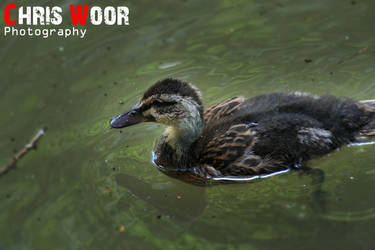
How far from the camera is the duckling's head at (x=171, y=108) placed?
6.04 meters

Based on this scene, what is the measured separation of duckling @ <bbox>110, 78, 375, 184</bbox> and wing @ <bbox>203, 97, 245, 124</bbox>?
0.01m

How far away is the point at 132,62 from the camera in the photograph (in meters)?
8.21

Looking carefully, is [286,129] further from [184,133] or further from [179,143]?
[179,143]

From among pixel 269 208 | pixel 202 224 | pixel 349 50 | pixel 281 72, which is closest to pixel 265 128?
pixel 269 208

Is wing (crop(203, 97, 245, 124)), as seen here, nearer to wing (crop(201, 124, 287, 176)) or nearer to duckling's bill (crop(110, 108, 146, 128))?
wing (crop(201, 124, 287, 176))

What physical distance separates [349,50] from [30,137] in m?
4.67

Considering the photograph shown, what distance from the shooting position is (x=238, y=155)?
596cm

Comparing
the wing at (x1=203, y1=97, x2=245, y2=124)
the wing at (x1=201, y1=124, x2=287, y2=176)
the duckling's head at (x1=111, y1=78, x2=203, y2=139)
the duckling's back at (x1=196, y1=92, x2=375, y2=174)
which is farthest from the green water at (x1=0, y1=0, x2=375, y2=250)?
the wing at (x1=203, y1=97, x2=245, y2=124)

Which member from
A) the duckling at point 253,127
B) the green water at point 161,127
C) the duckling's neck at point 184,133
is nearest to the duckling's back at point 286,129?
the duckling at point 253,127

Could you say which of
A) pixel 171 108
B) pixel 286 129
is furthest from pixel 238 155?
pixel 171 108

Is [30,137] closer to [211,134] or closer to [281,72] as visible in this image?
[211,134]

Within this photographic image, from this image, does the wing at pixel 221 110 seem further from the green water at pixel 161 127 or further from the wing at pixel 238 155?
the green water at pixel 161 127

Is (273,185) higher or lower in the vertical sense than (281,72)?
lower

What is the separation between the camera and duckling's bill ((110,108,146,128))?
6270 millimetres
